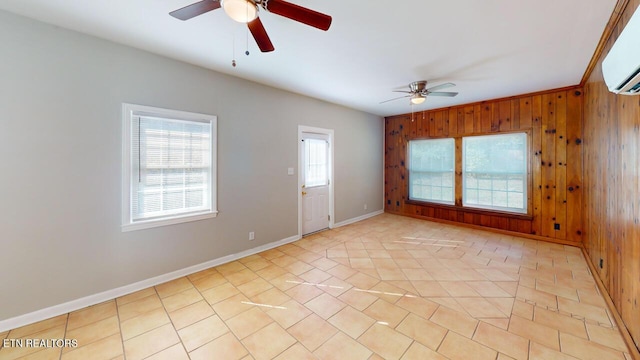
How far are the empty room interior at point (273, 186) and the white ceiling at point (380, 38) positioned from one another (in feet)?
0.08

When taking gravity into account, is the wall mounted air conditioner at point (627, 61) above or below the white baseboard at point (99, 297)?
above

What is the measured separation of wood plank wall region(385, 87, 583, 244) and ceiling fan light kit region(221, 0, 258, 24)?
4.96 meters

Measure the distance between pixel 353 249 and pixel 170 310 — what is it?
2.52 meters

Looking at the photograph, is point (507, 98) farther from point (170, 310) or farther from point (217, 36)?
point (170, 310)

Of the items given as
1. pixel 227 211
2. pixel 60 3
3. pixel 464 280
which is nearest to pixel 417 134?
pixel 464 280

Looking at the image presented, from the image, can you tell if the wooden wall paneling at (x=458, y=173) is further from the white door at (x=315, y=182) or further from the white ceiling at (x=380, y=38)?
the white door at (x=315, y=182)

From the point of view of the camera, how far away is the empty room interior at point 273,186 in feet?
6.00

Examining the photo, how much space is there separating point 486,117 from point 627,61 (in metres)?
3.80

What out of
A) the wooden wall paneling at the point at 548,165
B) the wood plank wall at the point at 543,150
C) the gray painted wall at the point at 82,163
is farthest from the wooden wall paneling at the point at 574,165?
the gray painted wall at the point at 82,163

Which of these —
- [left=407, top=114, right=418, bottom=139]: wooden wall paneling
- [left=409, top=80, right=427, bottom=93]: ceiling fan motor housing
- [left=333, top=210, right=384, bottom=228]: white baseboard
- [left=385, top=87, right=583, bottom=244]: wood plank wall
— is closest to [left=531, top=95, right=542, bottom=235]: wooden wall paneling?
[left=385, top=87, right=583, bottom=244]: wood plank wall

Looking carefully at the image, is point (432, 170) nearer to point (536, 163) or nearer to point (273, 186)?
point (536, 163)

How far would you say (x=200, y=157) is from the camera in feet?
10.1

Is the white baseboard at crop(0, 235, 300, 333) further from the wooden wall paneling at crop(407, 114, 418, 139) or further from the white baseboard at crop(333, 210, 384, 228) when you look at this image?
the wooden wall paneling at crop(407, 114, 418, 139)

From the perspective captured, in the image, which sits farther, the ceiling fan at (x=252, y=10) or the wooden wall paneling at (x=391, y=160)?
the wooden wall paneling at (x=391, y=160)
